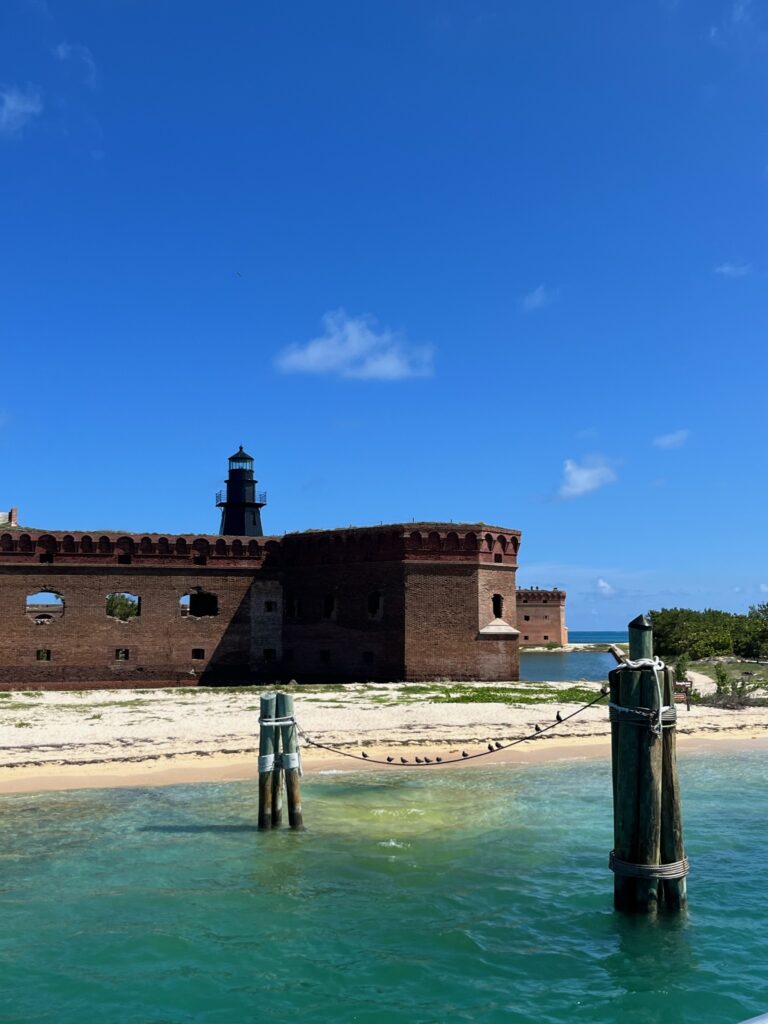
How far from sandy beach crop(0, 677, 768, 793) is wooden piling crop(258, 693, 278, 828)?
144 inches

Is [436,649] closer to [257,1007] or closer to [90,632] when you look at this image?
[90,632]

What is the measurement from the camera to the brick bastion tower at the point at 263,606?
28.4m

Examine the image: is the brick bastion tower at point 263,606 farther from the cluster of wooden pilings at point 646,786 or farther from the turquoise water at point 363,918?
the cluster of wooden pilings at point 646,786

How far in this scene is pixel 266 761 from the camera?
11.5 m

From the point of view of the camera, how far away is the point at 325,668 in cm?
3027

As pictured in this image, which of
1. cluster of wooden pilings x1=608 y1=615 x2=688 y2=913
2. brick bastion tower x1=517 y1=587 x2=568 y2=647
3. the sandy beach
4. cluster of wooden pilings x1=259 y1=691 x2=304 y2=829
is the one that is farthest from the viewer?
brick bastion tower x1=517 y1=587 x2=568 y2=647

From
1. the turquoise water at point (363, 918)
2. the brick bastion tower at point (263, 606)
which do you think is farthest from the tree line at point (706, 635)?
the turquoise water at point (363, 918)

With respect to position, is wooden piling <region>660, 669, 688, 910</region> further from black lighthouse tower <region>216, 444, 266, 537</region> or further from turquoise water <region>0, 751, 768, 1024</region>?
black lighthouse tower <region>216, 444, 266, 537</region>

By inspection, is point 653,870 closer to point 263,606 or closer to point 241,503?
point 263,606

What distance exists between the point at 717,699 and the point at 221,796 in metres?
17.1

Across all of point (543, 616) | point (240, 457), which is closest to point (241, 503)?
point (240, 457)

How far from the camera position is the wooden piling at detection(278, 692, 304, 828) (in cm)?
1157

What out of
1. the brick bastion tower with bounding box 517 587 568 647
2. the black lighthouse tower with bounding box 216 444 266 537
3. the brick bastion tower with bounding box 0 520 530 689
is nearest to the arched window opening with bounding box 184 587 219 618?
the brick bastion tower with bounding box 0 520 530 689

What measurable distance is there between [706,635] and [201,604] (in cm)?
2699
